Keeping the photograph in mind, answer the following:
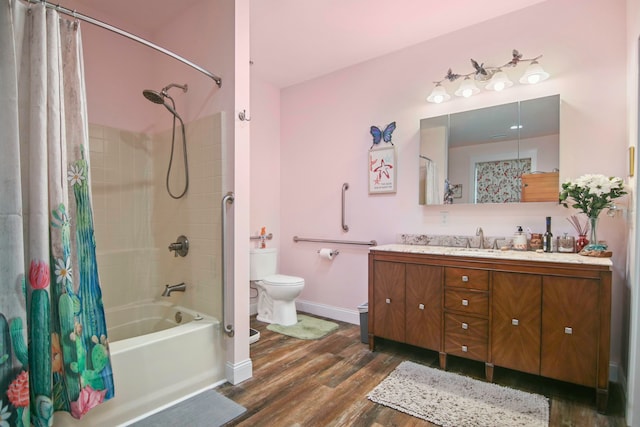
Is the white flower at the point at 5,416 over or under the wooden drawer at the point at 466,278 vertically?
under

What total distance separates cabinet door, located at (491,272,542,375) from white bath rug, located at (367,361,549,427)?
0.64 ft

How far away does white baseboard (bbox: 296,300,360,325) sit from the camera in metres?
3.24

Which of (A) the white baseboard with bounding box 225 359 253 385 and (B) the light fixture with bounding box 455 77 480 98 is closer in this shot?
(A) the white baseboard with bounding box 225 359 253 385

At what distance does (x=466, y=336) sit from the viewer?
2172mm

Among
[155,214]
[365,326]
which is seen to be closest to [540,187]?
[365,326]

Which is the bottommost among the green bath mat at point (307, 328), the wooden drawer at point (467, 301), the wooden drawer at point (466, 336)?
the green bath mat at point (307, 328)

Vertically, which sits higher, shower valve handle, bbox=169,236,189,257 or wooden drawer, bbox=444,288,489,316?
shower valve handle, bbox=169,236,189,257

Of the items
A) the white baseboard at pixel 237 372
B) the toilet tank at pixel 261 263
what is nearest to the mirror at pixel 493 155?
the toilet tank at pixel 261 263

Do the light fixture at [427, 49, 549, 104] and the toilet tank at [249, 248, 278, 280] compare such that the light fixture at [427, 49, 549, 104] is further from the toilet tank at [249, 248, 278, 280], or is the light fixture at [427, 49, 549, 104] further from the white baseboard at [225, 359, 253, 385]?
the white baseboard at [225, 359, 253, 385]

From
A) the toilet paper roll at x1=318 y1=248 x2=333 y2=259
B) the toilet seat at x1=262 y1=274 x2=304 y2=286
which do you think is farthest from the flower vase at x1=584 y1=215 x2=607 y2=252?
the toilet seat at x1=262 y1=274 x2=304 y2=286

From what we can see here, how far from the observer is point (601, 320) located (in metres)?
1.77

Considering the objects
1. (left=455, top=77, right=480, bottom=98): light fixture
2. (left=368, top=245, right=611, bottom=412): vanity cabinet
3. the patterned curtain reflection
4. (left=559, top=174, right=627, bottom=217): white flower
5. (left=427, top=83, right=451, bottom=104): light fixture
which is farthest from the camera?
(left=427, top=83, right=451, bottom=104): light fixture

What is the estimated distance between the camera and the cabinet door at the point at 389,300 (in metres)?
2.45

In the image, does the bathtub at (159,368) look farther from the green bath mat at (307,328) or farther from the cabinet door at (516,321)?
the cabinet door at (516,321)
